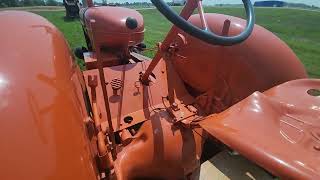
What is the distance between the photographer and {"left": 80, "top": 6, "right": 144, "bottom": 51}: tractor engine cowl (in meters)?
2.40

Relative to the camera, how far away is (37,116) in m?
0.75

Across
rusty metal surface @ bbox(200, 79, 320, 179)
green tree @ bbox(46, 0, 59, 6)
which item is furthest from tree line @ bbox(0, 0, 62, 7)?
rusty metal surface @ bbox(200, 79, 320, 179)

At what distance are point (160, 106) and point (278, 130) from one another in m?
0.99

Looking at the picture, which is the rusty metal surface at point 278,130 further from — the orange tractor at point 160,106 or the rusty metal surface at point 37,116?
the rusty metal surface at point 37,116

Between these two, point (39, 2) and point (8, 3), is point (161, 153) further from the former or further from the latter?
point (39, 2)

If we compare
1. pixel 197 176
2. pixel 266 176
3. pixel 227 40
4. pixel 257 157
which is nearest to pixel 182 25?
pixel 227 40

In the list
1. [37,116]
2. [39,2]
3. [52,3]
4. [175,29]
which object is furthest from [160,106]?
[52,3]

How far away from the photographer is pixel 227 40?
1101 millimetres

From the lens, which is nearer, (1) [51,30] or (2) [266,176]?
(1) [51,30]

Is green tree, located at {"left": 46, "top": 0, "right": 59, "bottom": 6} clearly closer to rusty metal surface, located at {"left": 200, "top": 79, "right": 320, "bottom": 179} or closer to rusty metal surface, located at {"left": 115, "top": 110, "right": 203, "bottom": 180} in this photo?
rusty metal surface, located at {"left": 115, "top": 110, "right": 203, "bottom": 180}

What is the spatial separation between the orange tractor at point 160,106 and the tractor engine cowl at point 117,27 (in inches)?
14.3

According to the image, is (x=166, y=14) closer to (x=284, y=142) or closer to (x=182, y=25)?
(x=182, y=25)

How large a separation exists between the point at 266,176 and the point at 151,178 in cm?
53

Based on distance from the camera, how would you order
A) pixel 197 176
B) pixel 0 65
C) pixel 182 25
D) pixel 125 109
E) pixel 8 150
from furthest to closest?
pixel 125 109 < pixel 197 176 < pixel 182 25 < pixel 0 65 < pixel 8 150
